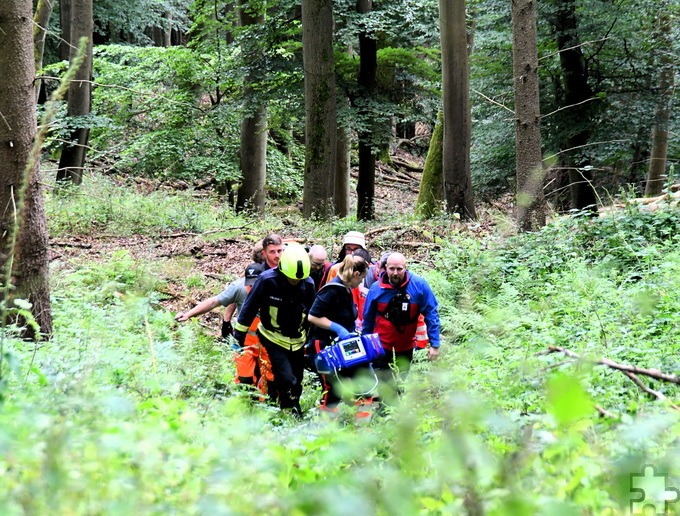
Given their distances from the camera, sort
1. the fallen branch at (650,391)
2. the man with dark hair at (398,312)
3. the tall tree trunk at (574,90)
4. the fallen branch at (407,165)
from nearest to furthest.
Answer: the fallen branch at (650,391), the man with dark hair at (398,312), the tall tree trunk at (574,90), the fallen branch at (407,165)

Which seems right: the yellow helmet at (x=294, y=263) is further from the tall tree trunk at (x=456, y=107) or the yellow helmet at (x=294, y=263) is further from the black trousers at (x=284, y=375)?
the tall tree trunk at (x=456, y=107)

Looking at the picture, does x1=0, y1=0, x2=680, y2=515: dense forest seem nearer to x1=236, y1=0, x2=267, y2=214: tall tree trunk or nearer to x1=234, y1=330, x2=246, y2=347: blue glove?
x1=236, y1=0, x2=267, y2=214: tall tree trunk

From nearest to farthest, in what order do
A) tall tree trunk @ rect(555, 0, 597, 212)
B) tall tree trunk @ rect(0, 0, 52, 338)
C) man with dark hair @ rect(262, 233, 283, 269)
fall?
tall tree trunk @ rect(0, 0, 52, 338), man with dark hair @ rect(262, 233, 283, 269), tall tree trunk @ rect(555, 0, 597, 212)

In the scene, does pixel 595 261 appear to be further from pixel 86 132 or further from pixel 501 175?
pixel 86 132

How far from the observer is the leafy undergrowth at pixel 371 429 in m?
1.92

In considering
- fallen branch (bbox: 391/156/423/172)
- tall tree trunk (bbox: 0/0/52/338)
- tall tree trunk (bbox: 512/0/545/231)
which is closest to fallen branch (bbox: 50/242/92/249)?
tall tree trunk (bbox: 0/0/52/338)

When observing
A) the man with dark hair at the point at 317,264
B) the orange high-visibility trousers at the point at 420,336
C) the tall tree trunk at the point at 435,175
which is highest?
the tall tree trunk at the point at 435,175

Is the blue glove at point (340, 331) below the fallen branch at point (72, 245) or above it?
below

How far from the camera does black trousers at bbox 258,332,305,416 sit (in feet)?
24.4

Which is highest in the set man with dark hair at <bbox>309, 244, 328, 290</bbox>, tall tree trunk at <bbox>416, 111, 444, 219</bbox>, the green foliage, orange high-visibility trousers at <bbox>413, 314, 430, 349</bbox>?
tall tree trunk at <bbox>416, 111, 444, 219</bbox>

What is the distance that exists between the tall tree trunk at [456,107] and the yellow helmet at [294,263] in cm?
931

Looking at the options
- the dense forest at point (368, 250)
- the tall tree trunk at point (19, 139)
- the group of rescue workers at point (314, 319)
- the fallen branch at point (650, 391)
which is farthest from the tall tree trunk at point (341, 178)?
the fallen branch at point (650, 391)

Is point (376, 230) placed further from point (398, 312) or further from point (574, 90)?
point (398, 312)

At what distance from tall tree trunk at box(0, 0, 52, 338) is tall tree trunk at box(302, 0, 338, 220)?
998cm
